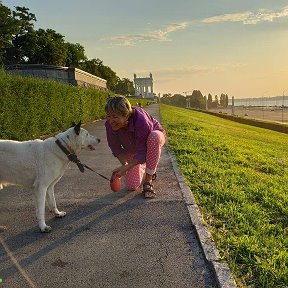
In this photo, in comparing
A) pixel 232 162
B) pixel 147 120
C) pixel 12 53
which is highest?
pixel 12 53

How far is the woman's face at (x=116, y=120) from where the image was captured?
5098mm

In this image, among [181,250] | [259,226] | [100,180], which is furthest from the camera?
[100,180]

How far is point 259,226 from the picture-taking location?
4324 millimetres

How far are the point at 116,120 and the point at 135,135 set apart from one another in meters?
0.49

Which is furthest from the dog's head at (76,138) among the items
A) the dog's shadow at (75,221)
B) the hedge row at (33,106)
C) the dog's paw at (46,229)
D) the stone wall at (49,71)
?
the stone wall at (49,71)

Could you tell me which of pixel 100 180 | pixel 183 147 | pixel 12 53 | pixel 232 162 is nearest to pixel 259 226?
pixel 100 180

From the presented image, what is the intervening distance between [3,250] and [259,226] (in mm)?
2992

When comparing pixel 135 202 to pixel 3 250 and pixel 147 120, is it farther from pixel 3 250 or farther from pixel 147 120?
pixel 3 250

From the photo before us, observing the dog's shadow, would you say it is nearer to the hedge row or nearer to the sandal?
the sandal

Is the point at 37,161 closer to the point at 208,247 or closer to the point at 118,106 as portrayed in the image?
the point at 118,106

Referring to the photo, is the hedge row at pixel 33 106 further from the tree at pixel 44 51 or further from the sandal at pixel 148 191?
the tree at pixel 44 51

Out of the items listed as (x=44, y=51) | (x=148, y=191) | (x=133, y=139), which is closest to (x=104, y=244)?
(x=148, y=191)

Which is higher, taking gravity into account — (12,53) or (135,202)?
(12,53)

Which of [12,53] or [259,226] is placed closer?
[259,226]
